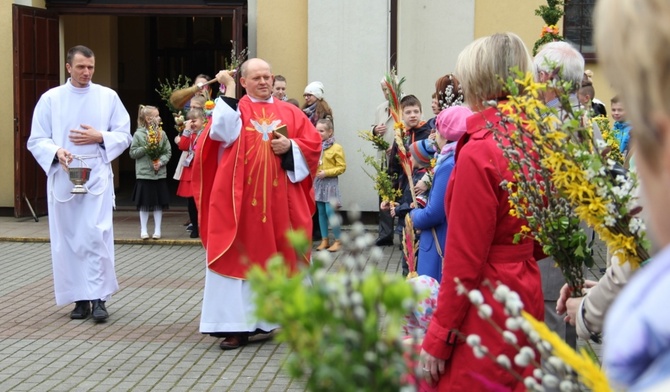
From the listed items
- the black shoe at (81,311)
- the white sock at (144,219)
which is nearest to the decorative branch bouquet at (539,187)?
the black shoe at (81,311)

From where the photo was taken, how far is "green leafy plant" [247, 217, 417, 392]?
3.86ft

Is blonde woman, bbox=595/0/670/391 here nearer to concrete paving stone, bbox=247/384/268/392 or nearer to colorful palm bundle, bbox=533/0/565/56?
concrete paving stone, bbox=247/384/268/392

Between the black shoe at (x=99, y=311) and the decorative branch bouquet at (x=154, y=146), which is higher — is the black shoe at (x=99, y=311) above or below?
below

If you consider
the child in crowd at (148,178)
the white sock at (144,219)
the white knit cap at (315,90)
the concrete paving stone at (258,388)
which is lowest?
the concrete paving stone at (258,388)

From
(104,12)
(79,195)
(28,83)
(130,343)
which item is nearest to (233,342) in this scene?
(130,343)

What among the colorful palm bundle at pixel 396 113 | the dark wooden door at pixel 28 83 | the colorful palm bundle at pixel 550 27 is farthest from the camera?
the dark wooden door at pixel 28 83

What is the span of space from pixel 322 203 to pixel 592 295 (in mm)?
10485

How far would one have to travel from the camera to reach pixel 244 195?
7.88 metres

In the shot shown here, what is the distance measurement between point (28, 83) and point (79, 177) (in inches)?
278

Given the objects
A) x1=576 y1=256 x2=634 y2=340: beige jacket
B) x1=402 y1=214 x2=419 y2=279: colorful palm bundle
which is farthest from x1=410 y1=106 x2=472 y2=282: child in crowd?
x1=576 y1=256 x2=634 y2=340: beige jacket

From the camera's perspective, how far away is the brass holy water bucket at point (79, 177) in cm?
879

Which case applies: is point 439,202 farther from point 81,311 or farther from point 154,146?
point 154,146

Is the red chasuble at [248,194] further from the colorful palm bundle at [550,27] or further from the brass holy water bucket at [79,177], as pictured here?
the colorful palm bundle at [550,27]

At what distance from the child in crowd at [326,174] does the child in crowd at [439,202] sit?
7534 mm
